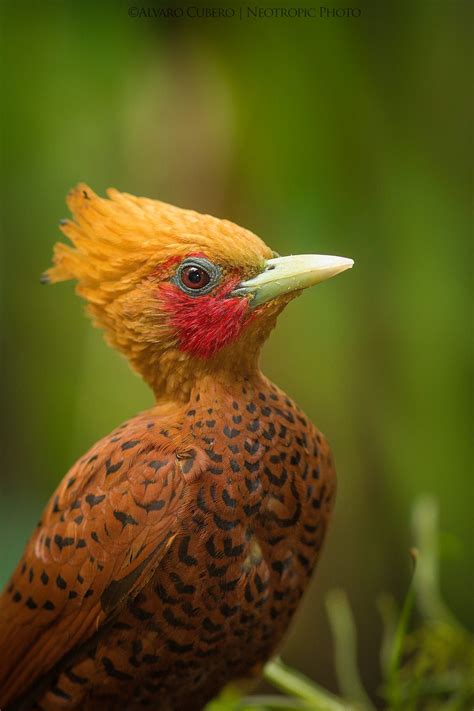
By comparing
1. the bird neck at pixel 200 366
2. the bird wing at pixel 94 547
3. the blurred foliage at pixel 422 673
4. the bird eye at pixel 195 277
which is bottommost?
the blurred foliage at pixel 422 673

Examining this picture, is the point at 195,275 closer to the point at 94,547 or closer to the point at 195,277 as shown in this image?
the point at 195,277

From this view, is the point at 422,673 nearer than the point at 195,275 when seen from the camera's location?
No

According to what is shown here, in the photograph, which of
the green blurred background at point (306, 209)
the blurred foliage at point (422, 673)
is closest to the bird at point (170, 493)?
the blurred foliage at point (422, 673)

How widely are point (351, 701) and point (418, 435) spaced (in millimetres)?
586

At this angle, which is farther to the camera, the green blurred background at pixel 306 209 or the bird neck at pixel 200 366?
the green blurred background at pixel 306 209

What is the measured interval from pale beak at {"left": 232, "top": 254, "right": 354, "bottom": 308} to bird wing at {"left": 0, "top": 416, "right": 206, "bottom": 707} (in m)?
0.21

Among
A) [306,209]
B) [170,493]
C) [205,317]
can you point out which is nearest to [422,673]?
[170,493]

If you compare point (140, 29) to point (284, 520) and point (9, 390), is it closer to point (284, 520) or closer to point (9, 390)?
point (9, 390)

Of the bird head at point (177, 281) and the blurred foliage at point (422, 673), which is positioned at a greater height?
the bird head at point (177, 281)

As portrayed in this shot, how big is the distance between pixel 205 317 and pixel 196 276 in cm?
5

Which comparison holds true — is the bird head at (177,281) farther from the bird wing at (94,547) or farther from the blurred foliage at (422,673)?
the blurred foliage at (422,673)

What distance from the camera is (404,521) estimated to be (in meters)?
1.94

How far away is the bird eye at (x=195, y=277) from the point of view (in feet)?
3.32

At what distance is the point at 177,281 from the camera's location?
1.03 meters
